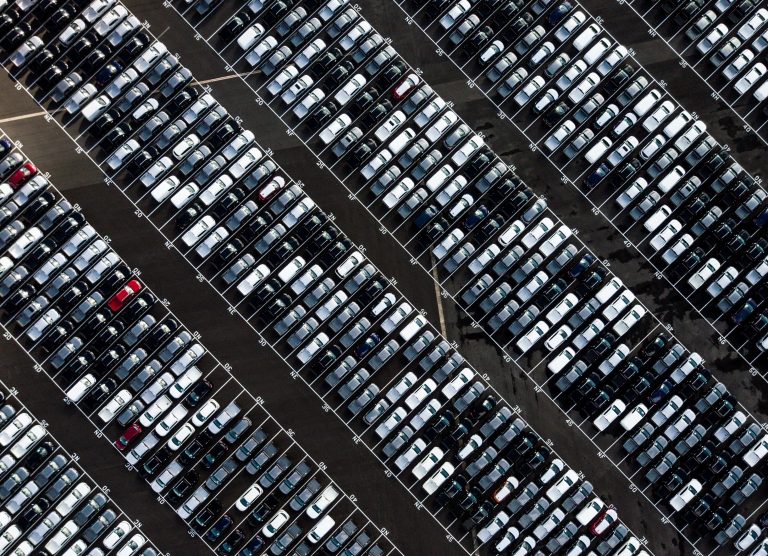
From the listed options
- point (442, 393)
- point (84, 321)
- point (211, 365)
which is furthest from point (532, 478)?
point (84, 321)

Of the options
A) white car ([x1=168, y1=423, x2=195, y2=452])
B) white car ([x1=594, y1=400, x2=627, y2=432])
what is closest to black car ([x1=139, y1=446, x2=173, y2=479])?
white car ([x1=168, y1=423, x2=195, y2=452])

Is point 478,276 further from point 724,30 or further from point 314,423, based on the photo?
point 724,30

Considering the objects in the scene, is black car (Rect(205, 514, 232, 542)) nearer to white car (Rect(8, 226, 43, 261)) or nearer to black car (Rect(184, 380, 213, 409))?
black car (Rect(184, 380, 213, 409))

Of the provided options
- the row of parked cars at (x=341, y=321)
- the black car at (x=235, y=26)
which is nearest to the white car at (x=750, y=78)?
the row of parked cars at (x=341, y=321)

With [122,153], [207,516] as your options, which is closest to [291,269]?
[122,153]

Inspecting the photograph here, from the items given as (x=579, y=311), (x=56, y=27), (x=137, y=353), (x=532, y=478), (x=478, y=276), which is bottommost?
(x=532, y=478)

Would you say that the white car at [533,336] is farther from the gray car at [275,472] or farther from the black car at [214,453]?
the black car at [214,453]
